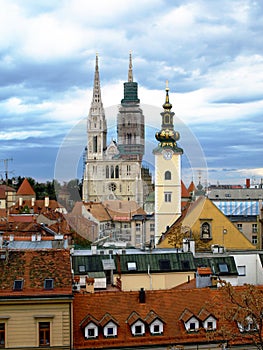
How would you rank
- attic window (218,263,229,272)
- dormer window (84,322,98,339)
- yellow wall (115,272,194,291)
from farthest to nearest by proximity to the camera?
attic window (218,263,229,272), yellow wall (115,272,194,291), dormer window (84,322,98,339)

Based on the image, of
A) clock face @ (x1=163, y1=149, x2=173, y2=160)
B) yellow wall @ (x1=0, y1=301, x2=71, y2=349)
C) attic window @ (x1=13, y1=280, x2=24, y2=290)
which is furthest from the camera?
clock face @ (x1=163, y1=149, x2=173, y2=160)

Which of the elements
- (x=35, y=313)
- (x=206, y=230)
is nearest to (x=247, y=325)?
(x=35, y=313)

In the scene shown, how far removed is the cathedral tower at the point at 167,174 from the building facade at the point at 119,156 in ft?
26.0

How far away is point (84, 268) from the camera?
41.7 metres

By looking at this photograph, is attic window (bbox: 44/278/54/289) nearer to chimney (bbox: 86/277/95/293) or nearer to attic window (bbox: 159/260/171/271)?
chimney (bbox: 86/277/95/293)

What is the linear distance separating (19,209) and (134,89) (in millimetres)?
36392

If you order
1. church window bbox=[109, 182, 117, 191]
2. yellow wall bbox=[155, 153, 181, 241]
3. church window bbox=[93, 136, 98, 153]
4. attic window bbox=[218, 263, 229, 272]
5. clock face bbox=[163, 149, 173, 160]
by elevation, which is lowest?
attic window bbox=[218, 263, 229, 272]

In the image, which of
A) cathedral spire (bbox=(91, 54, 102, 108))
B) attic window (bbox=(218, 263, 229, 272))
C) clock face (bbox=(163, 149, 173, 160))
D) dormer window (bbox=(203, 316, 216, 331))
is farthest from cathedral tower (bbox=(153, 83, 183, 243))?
cathedral spire (bbox=(91, 54, 102, 108))

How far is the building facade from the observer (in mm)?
107562

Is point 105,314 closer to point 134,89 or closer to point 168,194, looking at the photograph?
point 168,194

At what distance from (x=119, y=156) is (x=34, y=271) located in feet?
315

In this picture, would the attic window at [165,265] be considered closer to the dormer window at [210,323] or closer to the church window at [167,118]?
the dormer window at [210,323]

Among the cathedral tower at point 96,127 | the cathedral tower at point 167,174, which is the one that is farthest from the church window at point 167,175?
the cathedral tower at point 96,127

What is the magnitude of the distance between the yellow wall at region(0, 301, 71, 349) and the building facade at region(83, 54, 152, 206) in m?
68.3
